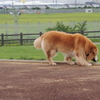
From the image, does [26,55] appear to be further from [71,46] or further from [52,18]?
[52,18]

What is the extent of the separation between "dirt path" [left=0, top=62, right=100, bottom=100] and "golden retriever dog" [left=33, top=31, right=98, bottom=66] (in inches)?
14.9

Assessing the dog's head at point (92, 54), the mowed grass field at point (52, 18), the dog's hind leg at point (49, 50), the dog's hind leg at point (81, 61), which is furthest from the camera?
the mowed grass field at point (52, 18)

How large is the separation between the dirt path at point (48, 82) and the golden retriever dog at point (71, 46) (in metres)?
0.38

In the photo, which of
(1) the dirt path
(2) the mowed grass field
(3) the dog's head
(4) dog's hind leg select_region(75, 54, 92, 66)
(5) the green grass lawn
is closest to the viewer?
(1) the dirt path

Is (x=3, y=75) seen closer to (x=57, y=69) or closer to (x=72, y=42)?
(x=57, y=69)

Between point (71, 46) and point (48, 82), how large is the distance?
3219 millimetres

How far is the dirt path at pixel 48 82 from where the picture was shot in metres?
7.07

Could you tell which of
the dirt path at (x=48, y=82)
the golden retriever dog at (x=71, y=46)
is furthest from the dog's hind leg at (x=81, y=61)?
the dirt path at (x=48, y=82)

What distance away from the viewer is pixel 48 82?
8.41 metres

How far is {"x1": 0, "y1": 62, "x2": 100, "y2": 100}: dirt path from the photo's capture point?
7.07 meters

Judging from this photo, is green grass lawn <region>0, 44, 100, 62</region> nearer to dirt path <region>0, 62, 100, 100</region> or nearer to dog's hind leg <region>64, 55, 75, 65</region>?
dog's hind leg <region>64, 55, 75, 65</region>

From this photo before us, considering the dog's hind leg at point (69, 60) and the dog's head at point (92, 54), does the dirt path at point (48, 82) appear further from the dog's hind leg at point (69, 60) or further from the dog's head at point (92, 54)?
the dog's head at point (92, 54)

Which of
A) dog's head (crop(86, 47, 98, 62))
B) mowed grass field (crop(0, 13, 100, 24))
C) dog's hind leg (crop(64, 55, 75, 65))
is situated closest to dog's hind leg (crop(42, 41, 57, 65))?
dog's hind leg (crop(64, 55, 75, 65))

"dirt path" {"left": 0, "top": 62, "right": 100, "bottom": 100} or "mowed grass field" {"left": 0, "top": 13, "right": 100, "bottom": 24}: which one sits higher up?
"dirt path" {"left": 0, "top": 62, "right": 100, "bottom": 100}
